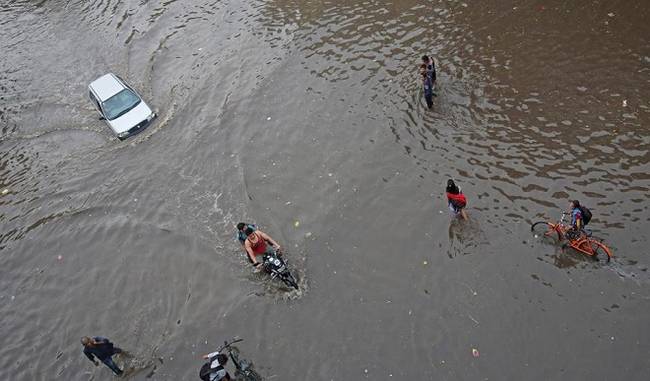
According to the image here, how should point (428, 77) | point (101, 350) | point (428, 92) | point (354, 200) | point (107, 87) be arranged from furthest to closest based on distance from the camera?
point (107, 87), point (428, 92), point (428, 77), point (354, 200), point (101, 350)

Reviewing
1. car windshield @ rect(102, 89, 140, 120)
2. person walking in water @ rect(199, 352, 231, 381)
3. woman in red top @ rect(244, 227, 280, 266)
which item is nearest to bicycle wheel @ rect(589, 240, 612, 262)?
woman in red top @ rect(244, 227, 280, 266)

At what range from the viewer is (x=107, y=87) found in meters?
18.8

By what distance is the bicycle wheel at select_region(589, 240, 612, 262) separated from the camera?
10.6 metres

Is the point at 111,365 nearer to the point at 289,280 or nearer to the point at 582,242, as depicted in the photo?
the point at 289,280

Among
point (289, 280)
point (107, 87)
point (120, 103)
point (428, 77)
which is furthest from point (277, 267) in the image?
point (107, 87)

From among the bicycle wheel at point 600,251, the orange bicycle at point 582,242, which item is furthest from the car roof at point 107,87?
the bicycle wheel at point 600,251

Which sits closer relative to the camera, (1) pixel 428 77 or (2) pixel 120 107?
(1) pixel 428 77

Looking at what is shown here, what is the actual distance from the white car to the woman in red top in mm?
8911

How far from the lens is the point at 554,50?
16641mm

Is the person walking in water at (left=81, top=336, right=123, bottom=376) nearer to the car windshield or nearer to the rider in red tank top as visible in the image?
the rider in red tank top

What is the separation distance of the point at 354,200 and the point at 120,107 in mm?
10292

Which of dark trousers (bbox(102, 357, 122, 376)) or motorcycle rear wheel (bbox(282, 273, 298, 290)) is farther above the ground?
motorcycle rear wheel (bbox(282, 273, 298, 290))

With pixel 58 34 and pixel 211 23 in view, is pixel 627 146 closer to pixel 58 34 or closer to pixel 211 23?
pixel 211 23

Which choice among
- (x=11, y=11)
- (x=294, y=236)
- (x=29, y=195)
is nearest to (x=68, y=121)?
(x=29, y=195)
